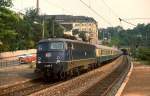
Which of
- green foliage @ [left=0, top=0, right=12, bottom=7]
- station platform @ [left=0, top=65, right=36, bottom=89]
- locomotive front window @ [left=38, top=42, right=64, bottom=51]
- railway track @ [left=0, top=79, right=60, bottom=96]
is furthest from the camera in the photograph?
locomotive front window @ [left=38, top=42, right=64, bottom=51]

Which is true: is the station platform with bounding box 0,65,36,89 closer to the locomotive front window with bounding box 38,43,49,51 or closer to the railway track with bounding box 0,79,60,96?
the railway track with bounding box 0,79,60,96

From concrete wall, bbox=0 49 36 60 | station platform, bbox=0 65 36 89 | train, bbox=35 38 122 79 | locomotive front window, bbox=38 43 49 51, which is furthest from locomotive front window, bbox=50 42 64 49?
concrete wall, bbox=0 49 36 60

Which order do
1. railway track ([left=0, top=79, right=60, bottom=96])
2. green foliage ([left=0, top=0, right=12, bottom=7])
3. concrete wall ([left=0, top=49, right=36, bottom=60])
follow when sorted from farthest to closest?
1. concrete wall ([left=0, top=49, right=36, bottom=60])
2. green foliage ([left=0, top=0, right=12, bottom=7])
3. railway track ([left=0, top=79, right=60, bottom=96])

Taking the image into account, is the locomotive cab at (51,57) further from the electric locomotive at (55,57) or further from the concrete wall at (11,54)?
the concrete wall at (11,54)

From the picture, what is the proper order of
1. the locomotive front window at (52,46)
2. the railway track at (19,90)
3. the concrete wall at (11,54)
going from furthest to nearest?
1. the concrete wall at (11,54)
2. the locomotive front window at (52,46)
3. the railway track at (19,90)

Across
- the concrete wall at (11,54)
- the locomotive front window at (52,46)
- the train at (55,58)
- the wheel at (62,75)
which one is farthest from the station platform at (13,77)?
the concrete wall at (11,54)

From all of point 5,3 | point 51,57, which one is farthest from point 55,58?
point 5,3

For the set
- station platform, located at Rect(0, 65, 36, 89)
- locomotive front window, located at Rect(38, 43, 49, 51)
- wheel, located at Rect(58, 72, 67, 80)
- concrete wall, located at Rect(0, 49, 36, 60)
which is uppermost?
locomotive front window, located at Rect(38, 43, 49, 51)

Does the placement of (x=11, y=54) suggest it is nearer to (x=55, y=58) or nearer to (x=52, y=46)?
(x=52, y=46)

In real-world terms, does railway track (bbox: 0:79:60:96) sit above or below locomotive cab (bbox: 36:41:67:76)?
below

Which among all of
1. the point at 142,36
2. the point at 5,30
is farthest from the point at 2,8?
the point at 142,36

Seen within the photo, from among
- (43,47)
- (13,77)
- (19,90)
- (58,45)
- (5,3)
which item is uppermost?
(5,3)

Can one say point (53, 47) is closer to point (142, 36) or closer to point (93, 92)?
point (93, 92)

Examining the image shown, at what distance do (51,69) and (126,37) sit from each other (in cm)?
14650
